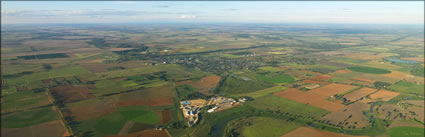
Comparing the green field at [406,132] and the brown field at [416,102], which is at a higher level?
the brown field at [416,102]

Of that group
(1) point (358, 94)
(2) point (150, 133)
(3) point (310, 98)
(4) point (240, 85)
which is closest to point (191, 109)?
(2) point (150, 133)

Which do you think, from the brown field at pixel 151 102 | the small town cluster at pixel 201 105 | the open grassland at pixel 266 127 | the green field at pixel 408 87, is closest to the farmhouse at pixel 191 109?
the small town cluster at pixel 201 105

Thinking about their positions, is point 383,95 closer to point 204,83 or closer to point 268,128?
point 268,128

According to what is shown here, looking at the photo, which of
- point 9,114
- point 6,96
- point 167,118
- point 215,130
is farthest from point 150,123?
point 6,96

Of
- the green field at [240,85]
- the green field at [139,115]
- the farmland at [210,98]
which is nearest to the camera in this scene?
the farmland at [210,98]

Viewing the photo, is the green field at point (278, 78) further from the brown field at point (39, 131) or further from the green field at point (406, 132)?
the brown field at point (39, 131)

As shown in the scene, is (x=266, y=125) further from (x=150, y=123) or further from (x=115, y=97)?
(x=115, y=97)
